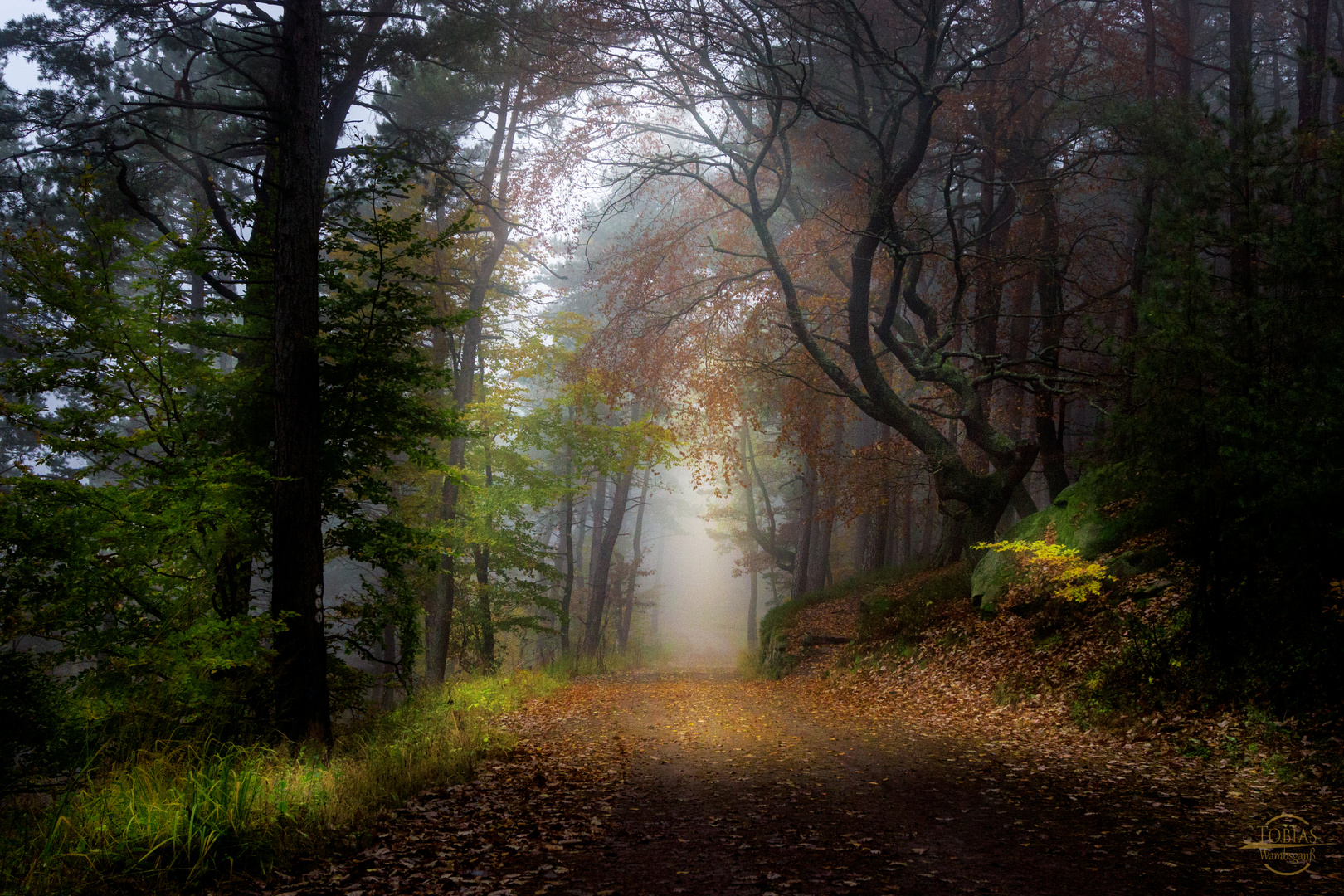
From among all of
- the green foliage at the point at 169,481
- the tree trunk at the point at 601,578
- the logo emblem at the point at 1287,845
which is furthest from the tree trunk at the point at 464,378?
the logo emblem at the point at 1287,845

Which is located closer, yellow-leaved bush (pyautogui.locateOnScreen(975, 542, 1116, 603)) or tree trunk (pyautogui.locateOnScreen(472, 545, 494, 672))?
yellow-leaved bush (pyautogui.locateOnScreen(975, 542, 1116, 603))

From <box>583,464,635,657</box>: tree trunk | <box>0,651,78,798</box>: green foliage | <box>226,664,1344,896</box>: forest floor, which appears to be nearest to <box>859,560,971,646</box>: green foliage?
<box>226,664,1344,896</box>: forest floor

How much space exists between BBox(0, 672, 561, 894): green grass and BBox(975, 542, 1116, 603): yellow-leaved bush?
23.2 ft

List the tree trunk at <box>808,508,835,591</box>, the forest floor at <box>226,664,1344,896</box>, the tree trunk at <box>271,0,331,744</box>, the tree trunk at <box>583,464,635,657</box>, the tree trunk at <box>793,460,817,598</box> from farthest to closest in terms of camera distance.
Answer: the tree trunk at <box>808,508,835,591</box>
the tree trunk at <box>583,464,635,657</box>
the tree trunk at <box>793,460,817,598</box>
the tree trunk at <box>271,0,331,744</box>
the forest floor at <box>226,664,1344,896</box>

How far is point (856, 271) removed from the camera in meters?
12.3

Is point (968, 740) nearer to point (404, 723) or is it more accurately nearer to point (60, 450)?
point (404, 723)

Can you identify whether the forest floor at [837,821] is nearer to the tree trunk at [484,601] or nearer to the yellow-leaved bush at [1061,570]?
the yellow-leaved bush at [1061,570]

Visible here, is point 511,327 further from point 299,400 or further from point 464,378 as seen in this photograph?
point 299,400

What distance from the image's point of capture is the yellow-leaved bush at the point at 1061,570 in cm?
855

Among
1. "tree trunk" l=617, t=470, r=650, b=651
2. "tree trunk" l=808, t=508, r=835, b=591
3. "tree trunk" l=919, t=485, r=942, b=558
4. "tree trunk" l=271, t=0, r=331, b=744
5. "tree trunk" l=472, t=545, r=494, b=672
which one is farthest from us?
"tree trunk" l=617, t=470, r=650, b=651

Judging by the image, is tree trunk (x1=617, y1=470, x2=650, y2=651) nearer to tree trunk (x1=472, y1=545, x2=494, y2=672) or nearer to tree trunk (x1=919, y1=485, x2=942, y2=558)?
tree trunk (x1=919, y1=485, x2=942, y2=558)

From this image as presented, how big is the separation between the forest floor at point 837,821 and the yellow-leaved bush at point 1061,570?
172cm

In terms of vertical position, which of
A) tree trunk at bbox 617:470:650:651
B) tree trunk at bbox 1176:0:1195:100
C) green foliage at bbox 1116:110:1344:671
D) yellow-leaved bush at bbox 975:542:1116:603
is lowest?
tree trunk at bbox 617:470:650:651

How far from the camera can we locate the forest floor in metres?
3.94
